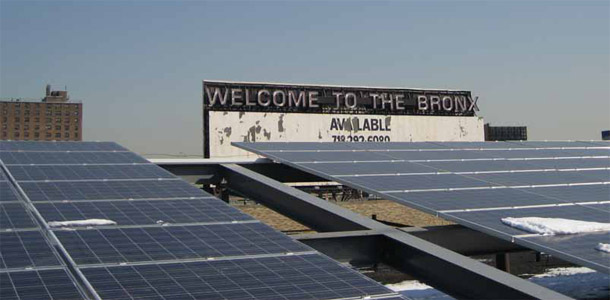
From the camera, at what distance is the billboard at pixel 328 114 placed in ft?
190

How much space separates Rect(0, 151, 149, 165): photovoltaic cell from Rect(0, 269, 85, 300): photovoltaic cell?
10001 mm

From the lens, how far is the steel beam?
9461 millimetres

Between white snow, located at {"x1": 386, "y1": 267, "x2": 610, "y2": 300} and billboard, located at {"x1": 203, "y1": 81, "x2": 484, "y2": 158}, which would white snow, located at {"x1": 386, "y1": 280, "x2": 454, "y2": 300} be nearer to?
white snow, located at {"x1": 386, "y1": 267, "x2": 610, "y2": 300}

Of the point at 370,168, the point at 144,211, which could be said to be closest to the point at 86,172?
the point at 144,211

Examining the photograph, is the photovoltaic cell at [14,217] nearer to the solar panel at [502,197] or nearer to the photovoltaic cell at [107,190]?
the photovoltaic cell at [107,190]

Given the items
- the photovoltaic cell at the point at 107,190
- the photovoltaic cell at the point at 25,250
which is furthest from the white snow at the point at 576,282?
the photovoltaic cell at the point at 25,250

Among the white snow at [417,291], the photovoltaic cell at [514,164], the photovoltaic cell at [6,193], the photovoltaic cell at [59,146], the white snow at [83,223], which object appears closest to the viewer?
the white snow at [83,223]

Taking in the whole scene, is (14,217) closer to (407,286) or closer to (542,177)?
(542,177)

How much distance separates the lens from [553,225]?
12.0 meters

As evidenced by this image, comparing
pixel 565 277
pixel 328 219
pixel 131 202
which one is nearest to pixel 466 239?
pixel 328 219

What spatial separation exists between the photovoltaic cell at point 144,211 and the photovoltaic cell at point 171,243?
62 centimetres

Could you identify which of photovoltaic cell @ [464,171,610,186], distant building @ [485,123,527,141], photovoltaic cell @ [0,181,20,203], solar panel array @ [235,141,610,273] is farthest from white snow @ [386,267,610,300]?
distant building @ [485,123,527,141]

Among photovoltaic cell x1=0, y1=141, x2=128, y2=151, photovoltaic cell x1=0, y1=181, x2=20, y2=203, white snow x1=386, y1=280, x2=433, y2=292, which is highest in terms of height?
photovoltaic cell x1=0, y1=141, x2=128, y2=151

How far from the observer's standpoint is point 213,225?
11.9 meters
